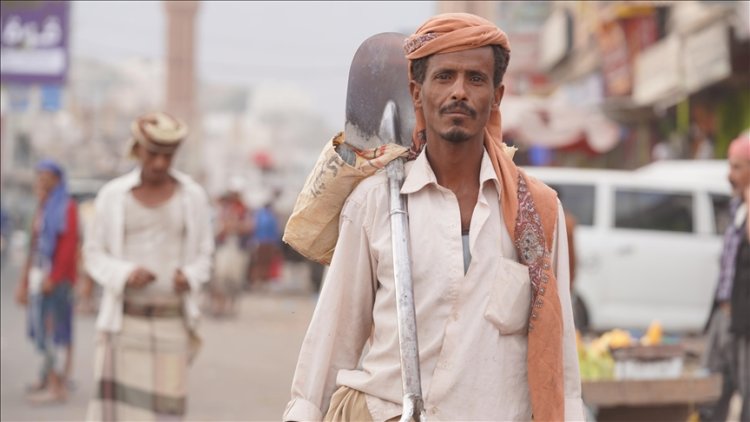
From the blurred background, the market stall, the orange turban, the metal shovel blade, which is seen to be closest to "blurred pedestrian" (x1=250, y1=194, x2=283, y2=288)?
the blurred background

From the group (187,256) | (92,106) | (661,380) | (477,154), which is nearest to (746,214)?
(661,380)

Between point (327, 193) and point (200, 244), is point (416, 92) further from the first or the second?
point (200, 244)

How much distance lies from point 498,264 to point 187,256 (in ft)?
13.6

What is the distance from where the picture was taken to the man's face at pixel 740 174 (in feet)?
Result: 24.7

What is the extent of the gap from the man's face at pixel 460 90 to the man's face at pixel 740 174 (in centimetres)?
463

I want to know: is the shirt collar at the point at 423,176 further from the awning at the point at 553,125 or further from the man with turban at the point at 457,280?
the awning at the point at 553,125

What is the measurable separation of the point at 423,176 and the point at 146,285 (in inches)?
156

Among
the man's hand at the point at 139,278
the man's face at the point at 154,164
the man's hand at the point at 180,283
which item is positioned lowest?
the man's hand at the point at 180,283

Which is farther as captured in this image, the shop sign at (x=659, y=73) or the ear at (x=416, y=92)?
the shop sign at (x=659, y=73)

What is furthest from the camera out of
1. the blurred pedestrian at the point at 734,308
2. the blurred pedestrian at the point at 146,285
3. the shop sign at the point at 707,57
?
the shop sign at the point at 707,57

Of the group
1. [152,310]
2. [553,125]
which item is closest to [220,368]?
[152,310]

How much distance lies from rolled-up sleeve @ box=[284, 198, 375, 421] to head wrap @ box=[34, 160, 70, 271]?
7.54m

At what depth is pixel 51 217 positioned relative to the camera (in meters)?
10.6

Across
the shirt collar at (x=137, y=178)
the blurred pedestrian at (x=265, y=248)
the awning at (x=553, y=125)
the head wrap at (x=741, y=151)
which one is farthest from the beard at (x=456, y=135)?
the blurred pedestrian at (x=265, y=248)
